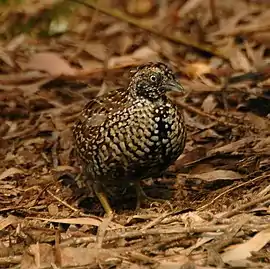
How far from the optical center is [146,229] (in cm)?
590

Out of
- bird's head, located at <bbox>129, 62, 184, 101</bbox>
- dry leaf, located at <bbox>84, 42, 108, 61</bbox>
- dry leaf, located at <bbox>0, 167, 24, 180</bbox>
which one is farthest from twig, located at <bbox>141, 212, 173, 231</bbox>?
dry leaf, located at <bbox>84, 42, 108, 61</bbox>

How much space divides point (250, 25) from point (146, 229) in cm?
419

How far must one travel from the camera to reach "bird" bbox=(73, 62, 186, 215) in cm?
613

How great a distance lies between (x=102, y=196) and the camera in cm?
666

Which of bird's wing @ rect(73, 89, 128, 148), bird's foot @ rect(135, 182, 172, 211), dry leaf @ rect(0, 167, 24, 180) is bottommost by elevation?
bird's foot @ rect(135, 182, 172, 211)

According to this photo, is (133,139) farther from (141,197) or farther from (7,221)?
(7,221)

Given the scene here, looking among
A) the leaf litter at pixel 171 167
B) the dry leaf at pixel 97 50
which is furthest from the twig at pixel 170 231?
the dry leaf at pixel 97 50

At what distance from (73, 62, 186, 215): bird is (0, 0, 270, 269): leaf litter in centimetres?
36

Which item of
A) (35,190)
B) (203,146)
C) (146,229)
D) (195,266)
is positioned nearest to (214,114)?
(203,146)

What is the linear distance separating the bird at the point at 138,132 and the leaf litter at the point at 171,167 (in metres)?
0.36

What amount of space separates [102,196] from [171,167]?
31.2 inches

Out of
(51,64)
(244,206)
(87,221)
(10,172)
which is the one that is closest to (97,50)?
(51,64)

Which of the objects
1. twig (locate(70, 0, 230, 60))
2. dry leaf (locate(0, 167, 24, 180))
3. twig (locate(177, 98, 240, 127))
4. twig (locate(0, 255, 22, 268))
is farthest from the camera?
twig (locate(70, 0, 230, 60))

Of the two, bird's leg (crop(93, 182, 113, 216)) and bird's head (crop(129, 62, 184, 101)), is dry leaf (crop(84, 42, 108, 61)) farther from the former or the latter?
bird's head (crop(129, 62, 184, 101))
